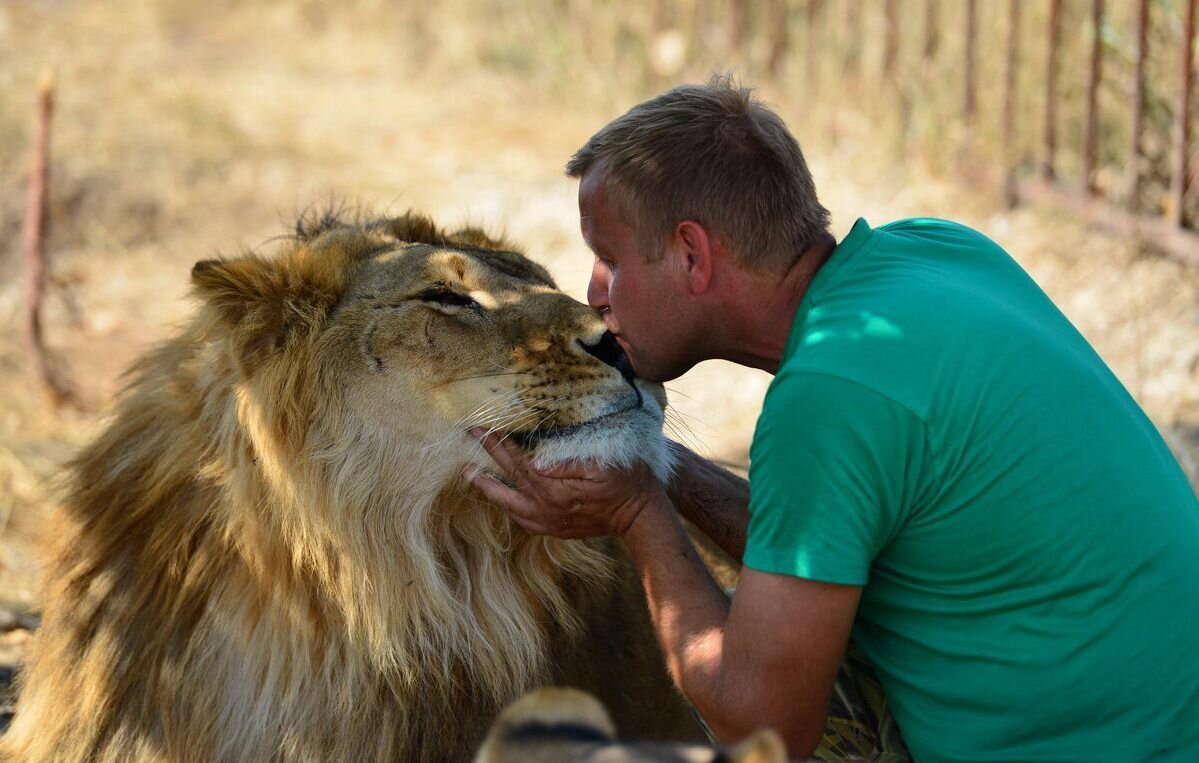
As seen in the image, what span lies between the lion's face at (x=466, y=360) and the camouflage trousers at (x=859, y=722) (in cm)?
77

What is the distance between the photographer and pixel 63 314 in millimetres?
8328

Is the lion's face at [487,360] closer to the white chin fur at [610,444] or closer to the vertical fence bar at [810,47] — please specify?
the white chin fur at [610,444]

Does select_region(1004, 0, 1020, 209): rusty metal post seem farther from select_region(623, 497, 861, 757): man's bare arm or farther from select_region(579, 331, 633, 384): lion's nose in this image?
select_region(623, 497, 861, 757): man's bare arm

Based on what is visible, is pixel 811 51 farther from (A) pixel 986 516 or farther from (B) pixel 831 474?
(B) pixel 831 474

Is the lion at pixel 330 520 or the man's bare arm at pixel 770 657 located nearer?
the man's bare arm at pixel 770 657

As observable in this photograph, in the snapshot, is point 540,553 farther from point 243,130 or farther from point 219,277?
point 243,130

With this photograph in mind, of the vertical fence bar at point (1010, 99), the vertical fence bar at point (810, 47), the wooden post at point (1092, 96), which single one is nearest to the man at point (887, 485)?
the wooden post at point (1092, 96)

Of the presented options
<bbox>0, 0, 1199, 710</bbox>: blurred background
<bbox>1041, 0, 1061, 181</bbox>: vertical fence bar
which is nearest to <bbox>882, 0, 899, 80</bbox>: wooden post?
<bbox>0, 0, 1199, 710</bbox>: blurred background

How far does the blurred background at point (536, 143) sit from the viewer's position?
20.3 feet

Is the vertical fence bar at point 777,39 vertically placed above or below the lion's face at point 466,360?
below

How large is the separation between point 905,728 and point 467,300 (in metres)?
1.28

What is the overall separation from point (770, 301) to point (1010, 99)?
498 cm

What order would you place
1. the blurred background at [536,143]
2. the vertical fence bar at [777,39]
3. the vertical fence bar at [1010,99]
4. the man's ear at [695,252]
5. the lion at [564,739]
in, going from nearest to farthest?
the lion at [564,739] → the man's ear at [695,252] → the blurred background at [536,143] → the vertical fence bar at [1010,99] → the vertical fence bar at [777,39]

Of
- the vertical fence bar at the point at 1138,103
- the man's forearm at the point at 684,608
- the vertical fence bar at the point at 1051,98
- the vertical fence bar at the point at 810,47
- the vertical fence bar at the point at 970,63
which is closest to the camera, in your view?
the man's forearm at the point at 684,608
